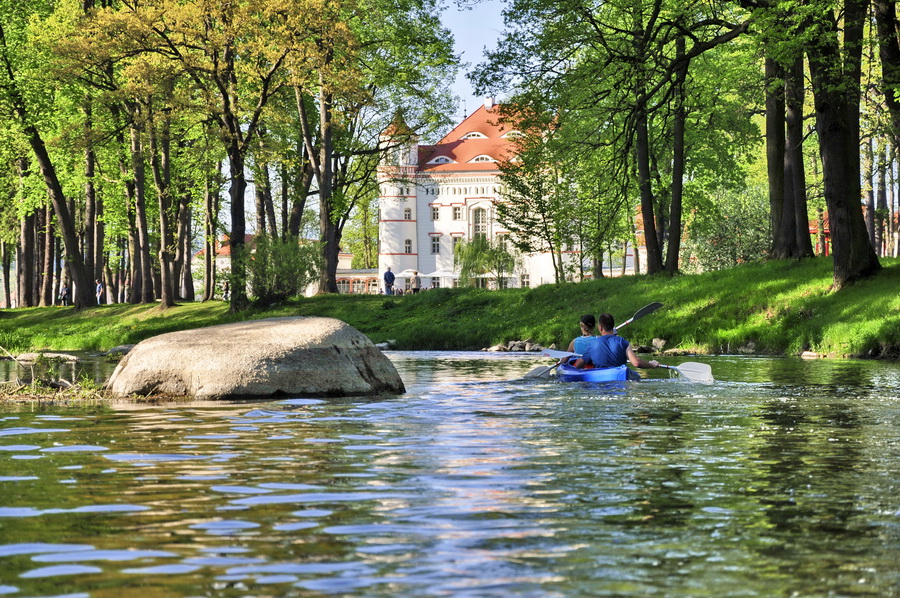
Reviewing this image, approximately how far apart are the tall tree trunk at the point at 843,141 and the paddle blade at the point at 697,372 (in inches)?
307

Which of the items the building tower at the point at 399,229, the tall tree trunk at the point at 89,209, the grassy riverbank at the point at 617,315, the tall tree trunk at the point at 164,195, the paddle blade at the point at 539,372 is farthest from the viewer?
the building tower at the point at 399,229

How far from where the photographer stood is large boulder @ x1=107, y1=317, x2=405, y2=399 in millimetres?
13141

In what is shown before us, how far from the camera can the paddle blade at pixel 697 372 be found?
15.9 m

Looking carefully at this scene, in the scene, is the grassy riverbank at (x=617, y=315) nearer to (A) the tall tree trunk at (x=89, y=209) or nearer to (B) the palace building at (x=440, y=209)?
(A) the tall tree trunk at (x=89, y=209)

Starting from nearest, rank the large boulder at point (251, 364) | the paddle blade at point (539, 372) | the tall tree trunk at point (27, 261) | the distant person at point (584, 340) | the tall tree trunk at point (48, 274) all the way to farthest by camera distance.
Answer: the large boulder at point (251, 364) → the distant person at point (584, 340) → the paddle blade at point (539, 372) → the tall tree trunk at point (48, 274) → the tall tree trunk at point (27, 261)

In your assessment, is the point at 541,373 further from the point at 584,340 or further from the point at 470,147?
the point at 470,147

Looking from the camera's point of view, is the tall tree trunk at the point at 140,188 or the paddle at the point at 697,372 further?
the tall tree trunk at the point at 140,188

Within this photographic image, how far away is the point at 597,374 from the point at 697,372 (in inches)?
61.5

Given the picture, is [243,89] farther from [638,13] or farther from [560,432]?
[560,432]

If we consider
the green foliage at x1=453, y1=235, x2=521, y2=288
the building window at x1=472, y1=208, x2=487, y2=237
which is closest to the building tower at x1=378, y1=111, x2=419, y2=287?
the building window at x1=472, y1=208, x2=487, y2=237

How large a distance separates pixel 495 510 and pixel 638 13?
757 inches

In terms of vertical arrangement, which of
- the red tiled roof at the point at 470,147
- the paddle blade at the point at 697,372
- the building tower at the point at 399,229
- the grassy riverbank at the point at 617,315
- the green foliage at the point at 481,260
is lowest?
the paddle blade at the point at 697,372

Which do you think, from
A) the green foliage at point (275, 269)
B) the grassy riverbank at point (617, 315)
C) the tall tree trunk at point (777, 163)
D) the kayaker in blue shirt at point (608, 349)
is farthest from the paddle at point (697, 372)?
the green foliage at point (275, 269)

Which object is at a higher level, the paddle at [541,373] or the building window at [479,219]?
the building window at [479,219]
